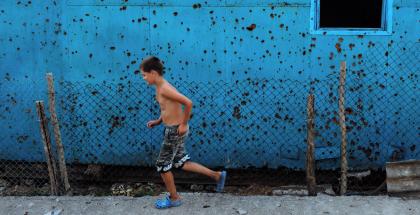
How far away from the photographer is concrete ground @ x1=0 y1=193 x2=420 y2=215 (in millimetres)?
4035

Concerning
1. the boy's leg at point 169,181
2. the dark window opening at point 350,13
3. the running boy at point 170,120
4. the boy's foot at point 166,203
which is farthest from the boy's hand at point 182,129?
the dark window opening at point 350,13

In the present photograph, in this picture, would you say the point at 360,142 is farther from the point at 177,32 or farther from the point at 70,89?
the point at 70,89

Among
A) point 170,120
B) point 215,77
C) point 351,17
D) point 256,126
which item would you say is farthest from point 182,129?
point 351,17

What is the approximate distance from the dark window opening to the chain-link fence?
2.64ft

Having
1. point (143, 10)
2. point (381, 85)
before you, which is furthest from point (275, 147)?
point (143, 10)

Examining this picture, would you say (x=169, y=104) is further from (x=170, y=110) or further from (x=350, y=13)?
(x=350, y=13)

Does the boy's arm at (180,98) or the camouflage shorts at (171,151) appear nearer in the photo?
the boy's arm at (180,98)

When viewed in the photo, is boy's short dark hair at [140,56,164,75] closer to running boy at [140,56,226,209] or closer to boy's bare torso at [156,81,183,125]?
running boy at [140,56,226,209]

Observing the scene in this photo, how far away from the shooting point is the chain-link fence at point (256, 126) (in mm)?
5184

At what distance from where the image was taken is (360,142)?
17.5 ft

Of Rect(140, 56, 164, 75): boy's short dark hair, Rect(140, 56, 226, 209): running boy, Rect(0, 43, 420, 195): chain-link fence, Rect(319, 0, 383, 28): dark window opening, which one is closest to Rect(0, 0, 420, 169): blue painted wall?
Rect(0, 43, 420, 195): chain-link fence

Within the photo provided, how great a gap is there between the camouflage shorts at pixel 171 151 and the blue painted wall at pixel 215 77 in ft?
4.69

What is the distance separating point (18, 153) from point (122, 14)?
213 cm

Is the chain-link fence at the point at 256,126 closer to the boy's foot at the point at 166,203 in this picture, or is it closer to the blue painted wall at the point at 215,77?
the blue painted wall at the point at 215,77
